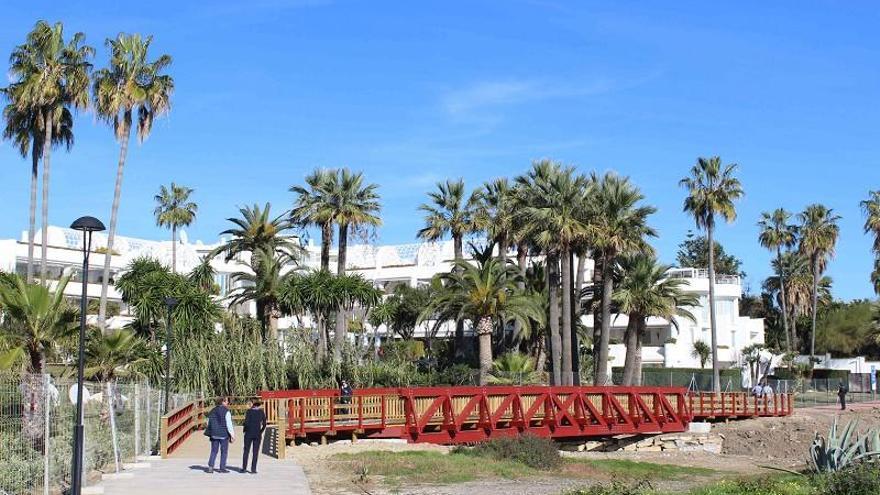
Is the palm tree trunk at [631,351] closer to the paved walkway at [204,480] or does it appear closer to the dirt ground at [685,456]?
the dirt ground at [685,456]

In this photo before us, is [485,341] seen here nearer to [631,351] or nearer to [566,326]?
[566,326]

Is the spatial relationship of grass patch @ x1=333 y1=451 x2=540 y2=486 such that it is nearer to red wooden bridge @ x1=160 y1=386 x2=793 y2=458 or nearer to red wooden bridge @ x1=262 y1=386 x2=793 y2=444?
red wooden bridge @ x1=160 y1=386 x2=793 y2=458

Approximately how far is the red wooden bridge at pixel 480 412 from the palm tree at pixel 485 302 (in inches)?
407

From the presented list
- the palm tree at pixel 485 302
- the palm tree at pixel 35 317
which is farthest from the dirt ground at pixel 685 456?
the palm tree at pixel 485 302

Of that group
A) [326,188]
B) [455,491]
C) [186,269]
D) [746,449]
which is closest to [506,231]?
[326,188]

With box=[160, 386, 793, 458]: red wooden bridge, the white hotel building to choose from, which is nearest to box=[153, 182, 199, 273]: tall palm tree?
the white hotel building

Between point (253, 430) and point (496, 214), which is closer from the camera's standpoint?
point (253, 430)

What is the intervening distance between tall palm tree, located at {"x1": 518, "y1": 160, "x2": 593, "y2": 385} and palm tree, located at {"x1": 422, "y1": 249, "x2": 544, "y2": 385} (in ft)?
8.01

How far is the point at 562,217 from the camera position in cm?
5212

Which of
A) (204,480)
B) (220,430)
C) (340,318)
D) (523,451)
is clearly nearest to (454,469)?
(523,451)

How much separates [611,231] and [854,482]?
3874cm

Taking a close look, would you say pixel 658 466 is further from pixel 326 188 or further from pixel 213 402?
pixel 326 188

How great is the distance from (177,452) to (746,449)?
27550mm

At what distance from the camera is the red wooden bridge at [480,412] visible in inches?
1256
